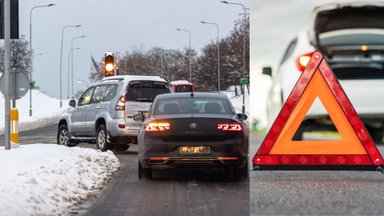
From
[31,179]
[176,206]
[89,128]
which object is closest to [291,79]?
[176,206]

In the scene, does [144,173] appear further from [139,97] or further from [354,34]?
[354,34]

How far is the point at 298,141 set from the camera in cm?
167

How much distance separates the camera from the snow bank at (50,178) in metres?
6.46

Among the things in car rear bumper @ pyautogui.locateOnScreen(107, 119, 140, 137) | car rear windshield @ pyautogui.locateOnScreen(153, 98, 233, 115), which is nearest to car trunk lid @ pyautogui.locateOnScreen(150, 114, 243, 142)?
car rear windshield @ pyautogui.locateOnScreen(153, 98, 233, 115)

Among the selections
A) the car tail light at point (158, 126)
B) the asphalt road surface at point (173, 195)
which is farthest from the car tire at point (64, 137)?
the car tail light at point (158, 126)

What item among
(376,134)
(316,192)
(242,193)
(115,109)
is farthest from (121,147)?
(376,134)

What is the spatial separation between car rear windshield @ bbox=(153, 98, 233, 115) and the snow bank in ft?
4.45

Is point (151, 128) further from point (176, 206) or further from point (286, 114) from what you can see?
point (286, 114)

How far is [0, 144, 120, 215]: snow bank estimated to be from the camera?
6464 mm

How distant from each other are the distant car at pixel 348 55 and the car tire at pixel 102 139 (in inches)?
508

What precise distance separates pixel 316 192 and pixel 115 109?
496 inches

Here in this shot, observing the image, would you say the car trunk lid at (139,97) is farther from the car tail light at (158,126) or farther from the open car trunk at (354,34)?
the open car trunk at (354,34)

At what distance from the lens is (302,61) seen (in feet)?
5.27

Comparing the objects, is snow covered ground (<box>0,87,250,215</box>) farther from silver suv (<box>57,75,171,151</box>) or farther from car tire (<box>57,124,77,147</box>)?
car tire (<box>57,124,77,147</box>)
